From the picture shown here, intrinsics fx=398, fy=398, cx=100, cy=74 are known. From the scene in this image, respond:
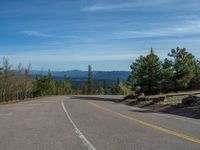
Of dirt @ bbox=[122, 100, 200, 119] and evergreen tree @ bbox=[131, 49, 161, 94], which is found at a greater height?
evergreen tree @ bbox=[131, 49, 161, 94]

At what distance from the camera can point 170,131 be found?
48.0ft

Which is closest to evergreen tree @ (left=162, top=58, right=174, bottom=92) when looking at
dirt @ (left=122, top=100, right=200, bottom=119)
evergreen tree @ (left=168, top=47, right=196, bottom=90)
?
evergreen tree @ (left=168, top=47, right=196, bottom=90)

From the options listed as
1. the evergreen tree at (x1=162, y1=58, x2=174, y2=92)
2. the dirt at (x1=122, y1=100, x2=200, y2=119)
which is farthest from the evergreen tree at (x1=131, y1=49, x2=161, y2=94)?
the dirt at (x1=122, y1=100, x2=200, y2=119)

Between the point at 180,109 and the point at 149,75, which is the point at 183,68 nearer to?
the point at 149,75

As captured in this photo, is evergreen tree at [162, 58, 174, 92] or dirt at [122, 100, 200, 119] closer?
dirt at [122, 100, 200, 119]

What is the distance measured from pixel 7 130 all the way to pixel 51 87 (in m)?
110

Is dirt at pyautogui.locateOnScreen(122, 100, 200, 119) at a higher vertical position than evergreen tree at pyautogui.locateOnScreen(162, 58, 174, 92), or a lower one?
lower

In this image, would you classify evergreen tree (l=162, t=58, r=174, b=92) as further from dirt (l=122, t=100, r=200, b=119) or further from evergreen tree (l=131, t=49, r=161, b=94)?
dirt (l=122, t=100, r=200, b=119)

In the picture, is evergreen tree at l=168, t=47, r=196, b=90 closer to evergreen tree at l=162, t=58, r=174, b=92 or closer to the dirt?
evergreen tree at l=162, t=58, r=174, b=92

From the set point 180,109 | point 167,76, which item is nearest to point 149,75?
point 167,76

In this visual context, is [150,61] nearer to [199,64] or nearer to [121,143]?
[199,64]

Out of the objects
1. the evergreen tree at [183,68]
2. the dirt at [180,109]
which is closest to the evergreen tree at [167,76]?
the evergreen tree at [183,68]

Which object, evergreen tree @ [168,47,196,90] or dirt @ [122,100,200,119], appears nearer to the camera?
dirt @ [122,100,200,119]

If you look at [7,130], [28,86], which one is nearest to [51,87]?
[28,86]
